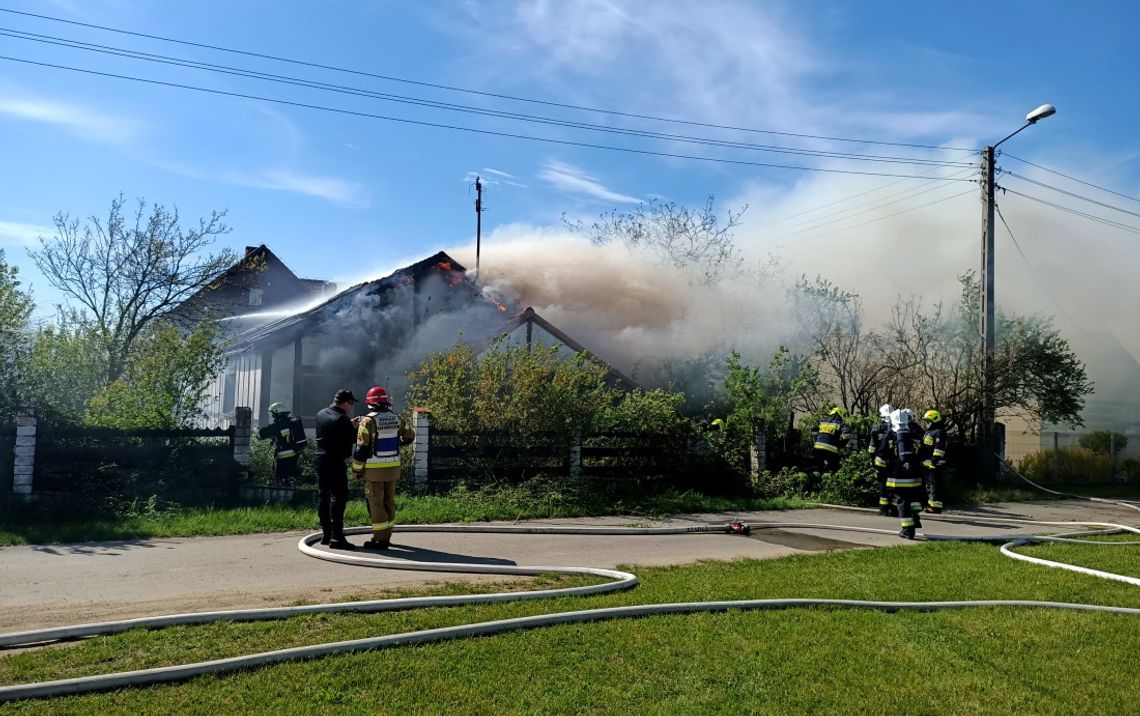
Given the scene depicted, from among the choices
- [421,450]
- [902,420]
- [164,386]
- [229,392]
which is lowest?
[421,450]

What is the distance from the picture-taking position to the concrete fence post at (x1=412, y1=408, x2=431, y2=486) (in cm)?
1348

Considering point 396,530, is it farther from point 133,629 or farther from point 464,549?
point 133,629

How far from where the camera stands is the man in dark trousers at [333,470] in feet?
28.5

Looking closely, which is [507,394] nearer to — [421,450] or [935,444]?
[421,450]

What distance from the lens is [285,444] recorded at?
13.6m

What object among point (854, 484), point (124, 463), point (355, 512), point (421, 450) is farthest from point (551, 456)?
point (124, 463)

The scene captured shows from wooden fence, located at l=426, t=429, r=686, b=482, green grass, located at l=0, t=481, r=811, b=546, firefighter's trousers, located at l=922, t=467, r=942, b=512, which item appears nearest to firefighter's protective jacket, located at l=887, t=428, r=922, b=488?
firefighter's trousers, located at l=922, t=467, r=942, b=512

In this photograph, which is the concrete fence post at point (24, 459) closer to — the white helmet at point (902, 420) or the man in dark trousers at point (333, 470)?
the man in dark trousers at point (333, 470)

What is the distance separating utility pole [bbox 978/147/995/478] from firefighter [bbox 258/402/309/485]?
15153mm

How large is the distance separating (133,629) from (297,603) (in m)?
1.16

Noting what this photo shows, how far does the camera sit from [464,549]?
9188 mm

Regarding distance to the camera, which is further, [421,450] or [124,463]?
[421,450]

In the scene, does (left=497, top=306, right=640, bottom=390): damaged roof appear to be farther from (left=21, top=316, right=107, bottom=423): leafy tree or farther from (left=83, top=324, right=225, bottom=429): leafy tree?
(left=21, top=316, right=107, bottom=423): leafy tree

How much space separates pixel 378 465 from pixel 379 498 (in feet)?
1.12
